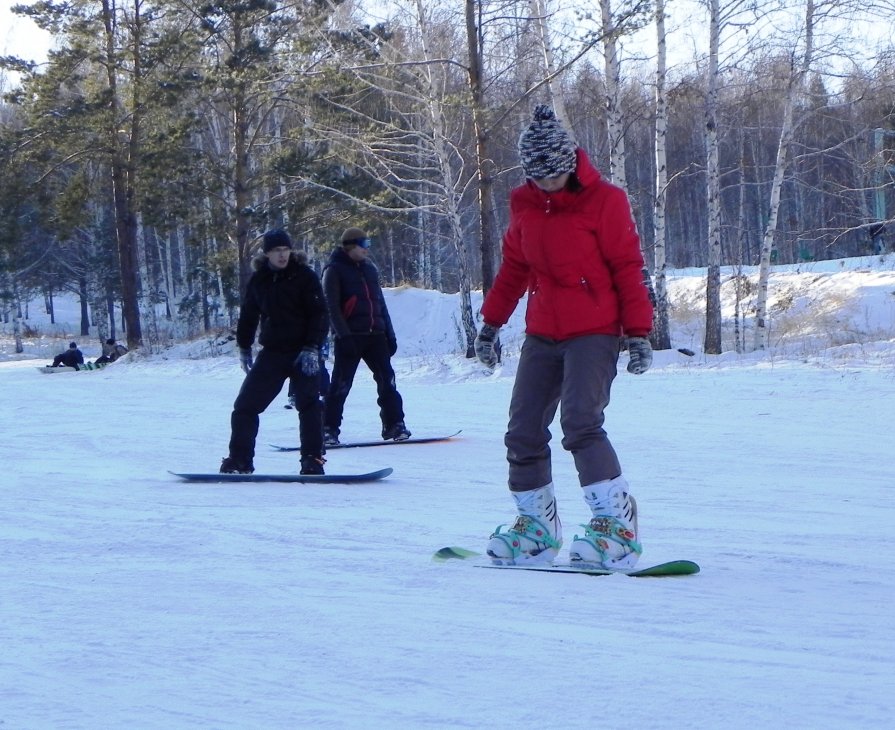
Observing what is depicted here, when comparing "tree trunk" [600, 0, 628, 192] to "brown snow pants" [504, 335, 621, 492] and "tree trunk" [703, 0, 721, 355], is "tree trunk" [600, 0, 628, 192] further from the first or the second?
"brown snow pants" [504, 335, 621, 492]

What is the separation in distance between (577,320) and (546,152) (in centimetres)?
63

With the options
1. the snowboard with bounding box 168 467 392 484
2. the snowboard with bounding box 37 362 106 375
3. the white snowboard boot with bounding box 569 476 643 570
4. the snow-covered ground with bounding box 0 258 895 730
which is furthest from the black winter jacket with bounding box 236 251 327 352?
the snowboard with bounding box 37 362 106 375

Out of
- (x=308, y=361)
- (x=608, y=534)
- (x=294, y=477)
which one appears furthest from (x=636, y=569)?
(x=308, y=361)

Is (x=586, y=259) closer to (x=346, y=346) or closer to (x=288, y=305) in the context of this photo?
(x=288, y=305)

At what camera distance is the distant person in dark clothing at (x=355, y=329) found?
9.23 meters

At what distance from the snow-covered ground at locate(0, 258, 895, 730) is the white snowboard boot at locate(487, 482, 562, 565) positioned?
7.8 inches

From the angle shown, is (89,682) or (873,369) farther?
(873,369)

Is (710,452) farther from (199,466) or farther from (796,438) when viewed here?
(199,466)

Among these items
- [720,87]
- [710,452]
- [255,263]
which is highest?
[720,87]

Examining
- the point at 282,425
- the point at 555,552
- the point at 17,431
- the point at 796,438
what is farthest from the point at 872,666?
the point at 17,431

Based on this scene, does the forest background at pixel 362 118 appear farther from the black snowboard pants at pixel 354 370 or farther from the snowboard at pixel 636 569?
the snowboard at pixel 636 569

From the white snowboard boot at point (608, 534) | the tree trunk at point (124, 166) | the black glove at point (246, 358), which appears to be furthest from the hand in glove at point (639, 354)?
the tree trunk at point (124, 166)

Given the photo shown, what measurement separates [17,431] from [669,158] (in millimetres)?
51727

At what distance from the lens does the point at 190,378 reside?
20.3 meters
